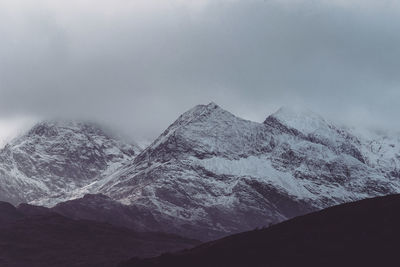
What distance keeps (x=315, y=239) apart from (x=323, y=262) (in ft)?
45.7

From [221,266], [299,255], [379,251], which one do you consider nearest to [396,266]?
[379,251]

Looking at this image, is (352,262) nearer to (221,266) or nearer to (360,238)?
(360,238)

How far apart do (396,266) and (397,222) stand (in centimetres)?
2441

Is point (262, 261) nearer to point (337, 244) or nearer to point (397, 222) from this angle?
point (337, 244)

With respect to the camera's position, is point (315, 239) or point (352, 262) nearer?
point (352, 262)

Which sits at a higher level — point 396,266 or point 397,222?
point 397,222

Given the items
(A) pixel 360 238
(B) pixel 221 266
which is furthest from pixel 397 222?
(B) pixel 221 266

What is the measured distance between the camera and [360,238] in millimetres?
193625

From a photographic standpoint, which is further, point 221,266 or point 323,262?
point 221,266

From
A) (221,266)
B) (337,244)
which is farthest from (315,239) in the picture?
(221,266)

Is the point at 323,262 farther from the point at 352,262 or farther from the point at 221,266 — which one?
the point at 221,266

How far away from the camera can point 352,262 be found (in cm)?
18262

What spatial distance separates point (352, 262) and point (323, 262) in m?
5.82

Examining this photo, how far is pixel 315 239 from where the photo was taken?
654ft
